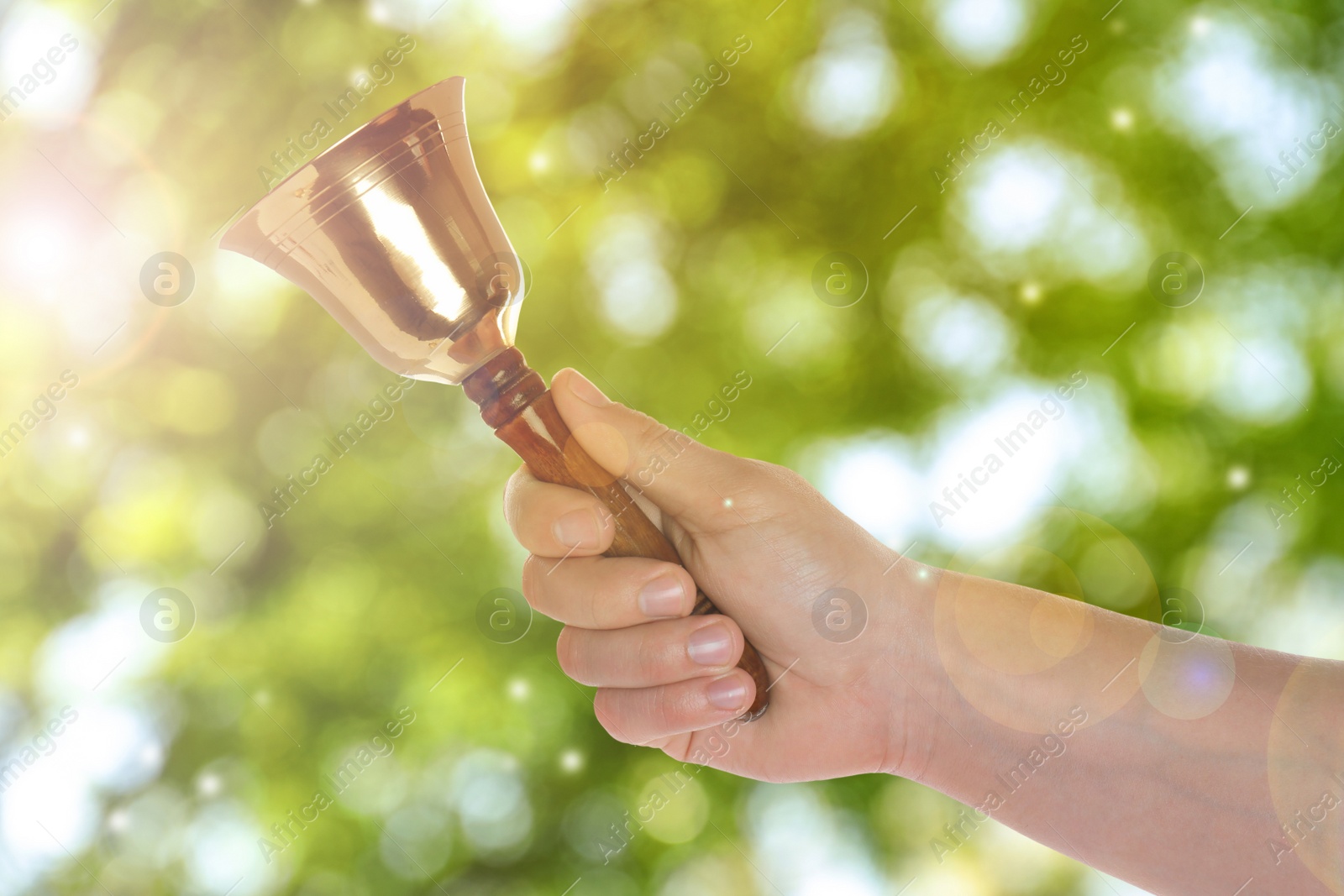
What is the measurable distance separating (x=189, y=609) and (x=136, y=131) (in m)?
1.24

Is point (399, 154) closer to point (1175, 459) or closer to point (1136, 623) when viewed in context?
point (1136, 623)

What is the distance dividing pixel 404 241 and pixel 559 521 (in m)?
0.42

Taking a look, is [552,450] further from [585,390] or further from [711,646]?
[711,646]

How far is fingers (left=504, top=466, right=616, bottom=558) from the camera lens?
125 cm

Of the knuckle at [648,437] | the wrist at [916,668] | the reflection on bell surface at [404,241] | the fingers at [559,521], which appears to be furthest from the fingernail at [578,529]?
the wrist at [916,668]

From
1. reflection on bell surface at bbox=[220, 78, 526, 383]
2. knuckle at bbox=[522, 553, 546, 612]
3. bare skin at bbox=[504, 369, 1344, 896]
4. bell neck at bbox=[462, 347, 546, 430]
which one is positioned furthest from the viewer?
knuckle at bbox=[522, 553, 546, 612]

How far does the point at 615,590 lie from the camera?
129 centimetres

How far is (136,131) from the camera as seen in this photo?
7.62ft

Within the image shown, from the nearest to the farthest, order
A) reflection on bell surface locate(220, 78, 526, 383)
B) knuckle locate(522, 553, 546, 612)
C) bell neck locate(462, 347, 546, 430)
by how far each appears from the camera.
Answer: reflection on bell surface locate(220, 78, 526, 383), bell neck locate(462, 347, 546, 430), knuckle locate(522, 553, 546, 612)

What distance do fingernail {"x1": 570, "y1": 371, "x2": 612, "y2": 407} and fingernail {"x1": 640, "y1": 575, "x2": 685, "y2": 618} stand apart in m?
0.26

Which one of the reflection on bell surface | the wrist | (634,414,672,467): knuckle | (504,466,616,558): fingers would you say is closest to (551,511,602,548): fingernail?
(504,466,616,558): fingers

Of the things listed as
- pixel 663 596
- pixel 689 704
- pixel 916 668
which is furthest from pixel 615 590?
pixel 916 668

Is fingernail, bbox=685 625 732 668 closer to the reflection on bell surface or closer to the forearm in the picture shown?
the forearm

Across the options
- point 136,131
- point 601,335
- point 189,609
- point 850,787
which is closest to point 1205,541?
point 850,787
